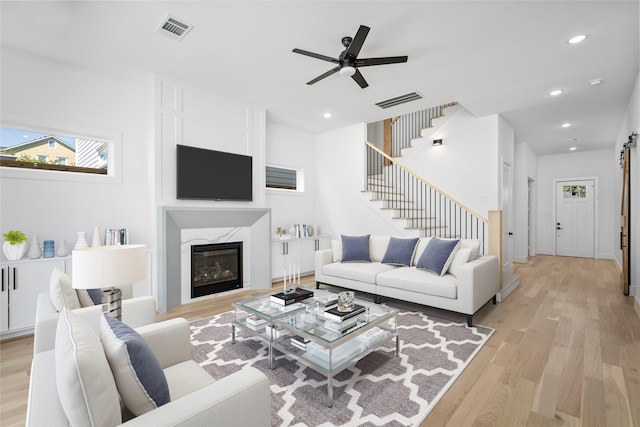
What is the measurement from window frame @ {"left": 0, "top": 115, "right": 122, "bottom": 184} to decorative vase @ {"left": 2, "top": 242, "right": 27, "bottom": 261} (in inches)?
29.9

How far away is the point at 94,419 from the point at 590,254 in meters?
10.6

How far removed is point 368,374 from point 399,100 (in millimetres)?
4014

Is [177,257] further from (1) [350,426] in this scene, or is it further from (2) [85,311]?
(1) [350,426]

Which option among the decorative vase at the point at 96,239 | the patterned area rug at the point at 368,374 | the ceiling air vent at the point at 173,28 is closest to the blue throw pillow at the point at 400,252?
the patterned area rug at the point at 368,374

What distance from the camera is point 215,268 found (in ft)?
15.1

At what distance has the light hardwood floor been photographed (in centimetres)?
188

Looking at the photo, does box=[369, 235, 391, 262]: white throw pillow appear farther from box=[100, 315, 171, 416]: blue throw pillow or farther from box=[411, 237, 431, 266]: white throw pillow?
box=[100, 315, 171, 416]: blue throw pillow

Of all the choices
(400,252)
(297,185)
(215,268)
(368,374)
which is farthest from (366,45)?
(215,268)

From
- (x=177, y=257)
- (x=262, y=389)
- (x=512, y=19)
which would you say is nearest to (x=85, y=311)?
(x=262, y=389)

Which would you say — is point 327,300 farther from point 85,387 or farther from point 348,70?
point 348,70

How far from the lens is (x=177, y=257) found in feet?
13.3

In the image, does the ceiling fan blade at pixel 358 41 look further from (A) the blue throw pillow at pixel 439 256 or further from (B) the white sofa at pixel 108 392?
(B) the white sofa at pixel 108 392

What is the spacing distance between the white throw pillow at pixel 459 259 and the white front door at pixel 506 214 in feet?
7.52

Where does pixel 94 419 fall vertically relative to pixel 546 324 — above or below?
above
